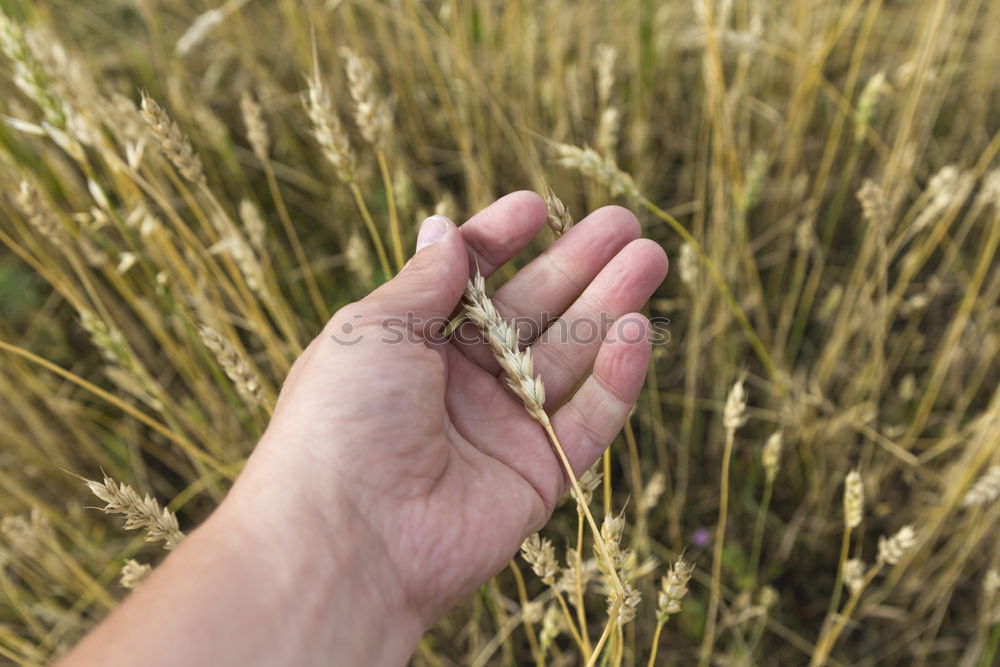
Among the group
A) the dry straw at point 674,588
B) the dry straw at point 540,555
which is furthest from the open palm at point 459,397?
the dry straw at point 674,588

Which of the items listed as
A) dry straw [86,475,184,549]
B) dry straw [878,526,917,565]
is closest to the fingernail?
dry straw [86,475,184,549]

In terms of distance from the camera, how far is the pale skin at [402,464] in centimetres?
85

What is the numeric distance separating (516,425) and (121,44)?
76.8 inches

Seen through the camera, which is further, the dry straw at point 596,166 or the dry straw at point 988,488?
the dry straw at point 988,488

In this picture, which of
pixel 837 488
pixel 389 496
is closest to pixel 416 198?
pixel 389 496

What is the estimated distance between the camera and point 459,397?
121 centimetres

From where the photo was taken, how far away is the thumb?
107 centimetres

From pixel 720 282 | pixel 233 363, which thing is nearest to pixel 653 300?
pixel 720 282

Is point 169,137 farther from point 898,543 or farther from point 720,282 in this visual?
point 898,543

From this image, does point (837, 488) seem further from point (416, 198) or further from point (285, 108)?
point (285, 108)

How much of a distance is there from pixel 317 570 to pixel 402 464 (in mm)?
Result: 187

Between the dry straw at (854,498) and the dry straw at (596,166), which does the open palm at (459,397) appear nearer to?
the dry straw at (596,166)

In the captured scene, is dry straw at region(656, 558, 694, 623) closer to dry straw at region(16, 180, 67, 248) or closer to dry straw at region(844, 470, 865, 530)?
dry straw at region(844, 470, 865, 530)

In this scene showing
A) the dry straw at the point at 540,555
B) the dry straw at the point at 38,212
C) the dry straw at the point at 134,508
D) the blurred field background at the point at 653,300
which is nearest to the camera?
the dry straw at the point at 134,508
